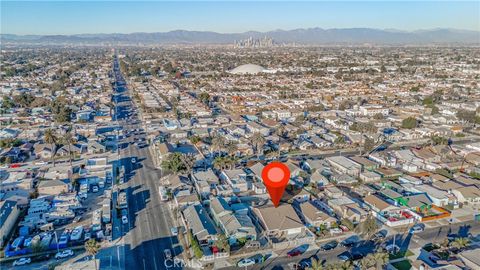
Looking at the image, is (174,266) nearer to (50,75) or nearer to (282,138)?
(282,138)

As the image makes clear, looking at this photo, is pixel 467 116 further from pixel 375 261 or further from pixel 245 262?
pixel 245 262

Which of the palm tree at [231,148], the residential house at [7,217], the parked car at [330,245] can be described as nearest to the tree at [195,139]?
the palm tree at [231,148]

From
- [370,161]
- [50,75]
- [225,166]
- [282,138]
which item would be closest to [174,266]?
[225,166]

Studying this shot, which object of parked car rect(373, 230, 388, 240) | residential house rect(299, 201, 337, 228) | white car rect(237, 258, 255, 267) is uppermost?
residential house rect(299, 201, 337, 228)

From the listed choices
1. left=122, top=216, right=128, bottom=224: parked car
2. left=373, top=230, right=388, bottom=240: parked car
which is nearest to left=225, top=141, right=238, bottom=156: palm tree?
left=122, top=216, right=128, bottom=224: parked car

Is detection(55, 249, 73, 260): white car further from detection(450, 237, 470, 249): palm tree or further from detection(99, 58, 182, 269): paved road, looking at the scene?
detection(450, 237, 470, 249): palm tree

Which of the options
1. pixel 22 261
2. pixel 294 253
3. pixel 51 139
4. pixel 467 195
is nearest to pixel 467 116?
pixel 467 195
